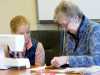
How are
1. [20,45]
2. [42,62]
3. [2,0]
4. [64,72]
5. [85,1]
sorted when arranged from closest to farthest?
[64,72] < [20,45] < [42,62] < [85,1] < [2,0]

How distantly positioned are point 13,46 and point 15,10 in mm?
1519

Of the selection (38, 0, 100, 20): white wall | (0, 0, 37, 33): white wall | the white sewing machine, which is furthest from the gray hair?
(0, 0, 37, 33): white wall

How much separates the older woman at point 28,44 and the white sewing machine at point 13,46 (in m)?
0.29

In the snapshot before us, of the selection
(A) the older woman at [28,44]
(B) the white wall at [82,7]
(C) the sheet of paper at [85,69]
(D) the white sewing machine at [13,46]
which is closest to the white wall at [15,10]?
(B) the white wall at [82,7]

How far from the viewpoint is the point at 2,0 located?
3.61 meters

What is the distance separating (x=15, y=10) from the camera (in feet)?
11.8

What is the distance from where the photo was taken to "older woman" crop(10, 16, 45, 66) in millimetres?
2516

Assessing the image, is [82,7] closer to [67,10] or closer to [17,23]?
[17,23]

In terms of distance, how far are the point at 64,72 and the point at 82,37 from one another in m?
0.41

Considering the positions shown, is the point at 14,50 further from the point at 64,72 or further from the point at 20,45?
the point at 64,72

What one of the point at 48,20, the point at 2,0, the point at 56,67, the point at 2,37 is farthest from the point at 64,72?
the point at 2,0

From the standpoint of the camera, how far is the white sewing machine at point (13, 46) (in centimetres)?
213

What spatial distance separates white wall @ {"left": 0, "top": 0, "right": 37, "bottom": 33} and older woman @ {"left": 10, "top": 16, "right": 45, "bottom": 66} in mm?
963

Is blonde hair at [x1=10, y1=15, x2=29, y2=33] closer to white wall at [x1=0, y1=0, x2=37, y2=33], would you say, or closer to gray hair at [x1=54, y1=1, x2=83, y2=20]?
gray hair at [x1=54, y1=1, x2=83, y2=20]
